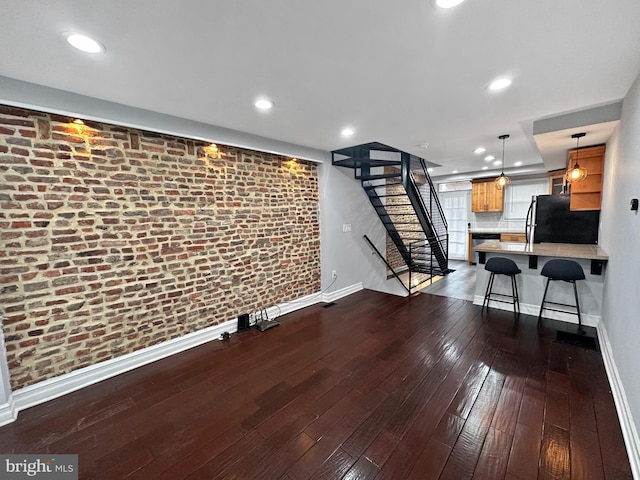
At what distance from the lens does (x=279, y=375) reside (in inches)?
102

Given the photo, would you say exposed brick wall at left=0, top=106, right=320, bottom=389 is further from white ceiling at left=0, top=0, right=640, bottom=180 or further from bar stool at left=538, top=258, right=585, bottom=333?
bar stool at left=538, top=258, right=585, bottom=333

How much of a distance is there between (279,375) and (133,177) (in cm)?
245

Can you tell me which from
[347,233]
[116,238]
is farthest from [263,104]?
[347,233]

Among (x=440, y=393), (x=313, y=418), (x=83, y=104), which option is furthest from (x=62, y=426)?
(x=440, y=393)

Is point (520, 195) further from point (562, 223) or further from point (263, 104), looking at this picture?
point (263, 104)

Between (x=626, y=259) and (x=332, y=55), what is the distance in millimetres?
2877

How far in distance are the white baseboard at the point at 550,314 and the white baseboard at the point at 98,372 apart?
3.99 meters

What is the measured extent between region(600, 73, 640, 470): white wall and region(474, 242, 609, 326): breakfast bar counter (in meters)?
0.31

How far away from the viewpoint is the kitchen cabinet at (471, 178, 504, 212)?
7.41 m

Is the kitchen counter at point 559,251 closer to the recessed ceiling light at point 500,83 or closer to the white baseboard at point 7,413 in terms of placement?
the recessed ceiling light at point 500,83

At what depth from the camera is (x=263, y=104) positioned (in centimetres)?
248

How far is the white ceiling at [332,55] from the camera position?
1353mm

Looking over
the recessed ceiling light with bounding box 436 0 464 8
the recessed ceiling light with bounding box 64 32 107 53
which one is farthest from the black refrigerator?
the recessed ceiling light with bounding box 64 32 107 53

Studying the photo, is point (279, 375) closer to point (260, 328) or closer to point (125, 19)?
point (260, 328)
